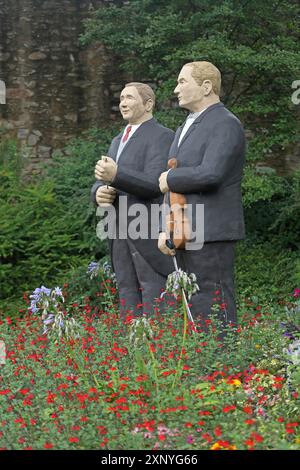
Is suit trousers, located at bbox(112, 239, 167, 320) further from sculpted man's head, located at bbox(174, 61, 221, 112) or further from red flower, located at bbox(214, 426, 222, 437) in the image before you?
red flower, located at bbox(214, 426, 222, 437)

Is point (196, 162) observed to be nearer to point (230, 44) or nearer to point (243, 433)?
point (243, 433)

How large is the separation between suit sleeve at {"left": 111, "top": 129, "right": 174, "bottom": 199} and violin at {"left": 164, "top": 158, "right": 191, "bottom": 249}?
0.37 meters

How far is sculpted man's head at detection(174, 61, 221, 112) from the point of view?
572 centimetres

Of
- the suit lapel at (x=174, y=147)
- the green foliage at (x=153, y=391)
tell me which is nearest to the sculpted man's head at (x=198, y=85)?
the suit lapel at (x=174, y=147)

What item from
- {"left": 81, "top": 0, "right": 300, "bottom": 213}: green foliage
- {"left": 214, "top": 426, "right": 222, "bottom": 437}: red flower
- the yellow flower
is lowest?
the yellow flower

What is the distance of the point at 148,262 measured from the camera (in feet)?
20.5

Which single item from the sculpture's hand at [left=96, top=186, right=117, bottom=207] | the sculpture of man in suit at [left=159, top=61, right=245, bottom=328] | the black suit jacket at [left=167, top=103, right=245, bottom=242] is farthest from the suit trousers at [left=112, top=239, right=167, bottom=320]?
the black suit jacket at [left=167, top=103, right=245, bottom=242]

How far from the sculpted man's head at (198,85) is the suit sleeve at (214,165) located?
9.7 inches

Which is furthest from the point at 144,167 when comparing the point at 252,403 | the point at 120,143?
the point at 252,403

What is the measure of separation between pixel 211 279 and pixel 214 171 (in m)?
0.68

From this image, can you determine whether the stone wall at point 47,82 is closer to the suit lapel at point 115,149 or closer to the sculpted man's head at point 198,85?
the suit lapel at point 115,149

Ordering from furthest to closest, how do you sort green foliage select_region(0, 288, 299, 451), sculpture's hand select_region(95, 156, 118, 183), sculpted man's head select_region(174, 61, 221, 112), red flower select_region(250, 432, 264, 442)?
sculpture's hand select_region(95, 156, 118, 183), sculpted man's head select_region(174, 61, 221, 112), green foliage select_region(0, 288, 299, 451), red flower select_region(250, 432, 264, 442)

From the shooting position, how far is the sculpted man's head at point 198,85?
5.72 m
